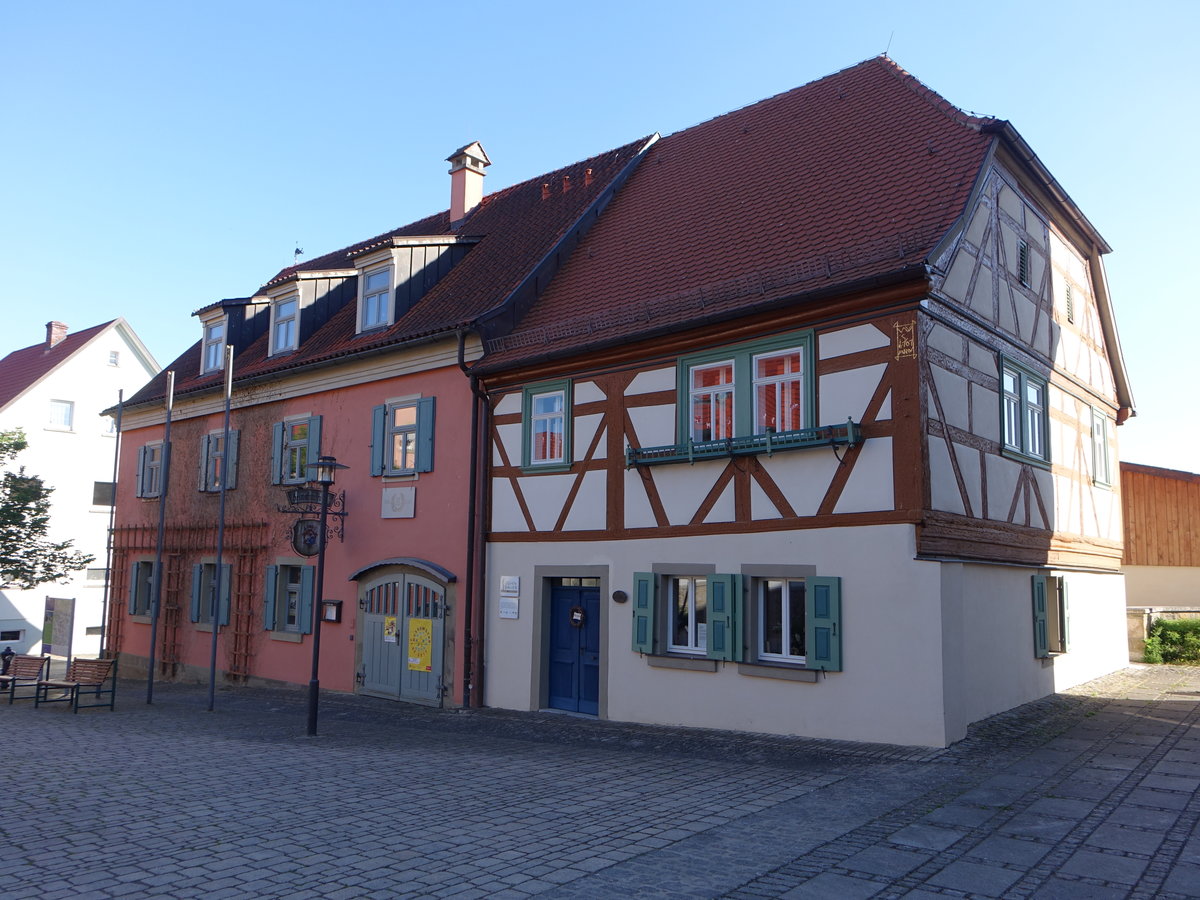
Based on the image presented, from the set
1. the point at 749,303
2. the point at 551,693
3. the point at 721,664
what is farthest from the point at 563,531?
the point at 749,303

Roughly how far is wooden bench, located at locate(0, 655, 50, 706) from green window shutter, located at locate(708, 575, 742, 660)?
12.2m

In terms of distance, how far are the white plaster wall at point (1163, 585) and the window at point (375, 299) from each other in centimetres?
1886

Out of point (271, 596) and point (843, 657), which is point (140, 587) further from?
point (843, 657)

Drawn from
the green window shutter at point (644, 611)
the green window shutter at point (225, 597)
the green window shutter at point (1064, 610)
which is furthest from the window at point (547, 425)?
the green window shutter at point (225, 597)

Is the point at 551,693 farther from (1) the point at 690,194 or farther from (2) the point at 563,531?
(1) the point at 690,194

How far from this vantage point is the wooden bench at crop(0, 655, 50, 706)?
17.3 meters

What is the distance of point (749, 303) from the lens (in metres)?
12.4

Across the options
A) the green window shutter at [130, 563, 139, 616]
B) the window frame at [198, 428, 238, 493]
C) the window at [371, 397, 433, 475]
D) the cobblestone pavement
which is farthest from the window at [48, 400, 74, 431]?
the cobblestone pavement

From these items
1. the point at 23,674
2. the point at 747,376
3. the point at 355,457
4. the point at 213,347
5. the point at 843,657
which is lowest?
the point at 23,674

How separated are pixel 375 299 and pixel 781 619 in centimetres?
1070

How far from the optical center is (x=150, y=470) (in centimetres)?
2428

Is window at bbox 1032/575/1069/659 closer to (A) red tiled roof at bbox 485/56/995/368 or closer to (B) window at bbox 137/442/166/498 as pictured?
(A) red tiled roof at bbox 485/56/995/368

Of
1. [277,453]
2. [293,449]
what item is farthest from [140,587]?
[293,449]

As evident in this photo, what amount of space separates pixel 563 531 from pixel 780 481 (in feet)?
12.7
